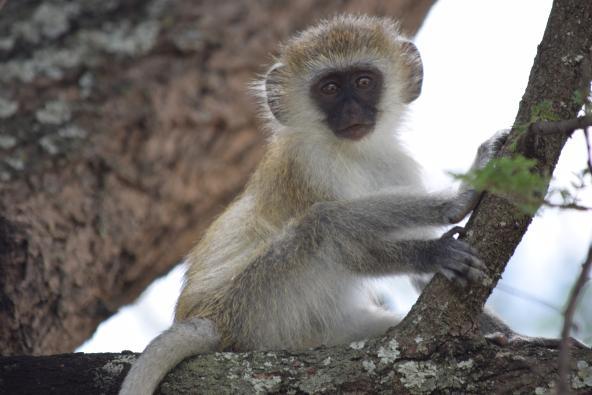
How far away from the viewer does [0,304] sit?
20.4ft

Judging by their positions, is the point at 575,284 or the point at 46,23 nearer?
the point at 575,284

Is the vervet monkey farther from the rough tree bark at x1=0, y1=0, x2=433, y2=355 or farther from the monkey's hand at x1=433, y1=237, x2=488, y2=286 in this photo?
the rough tree bark at x1=0, y1=0, x2=433, y2=355

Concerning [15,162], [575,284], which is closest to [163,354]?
[15,162]

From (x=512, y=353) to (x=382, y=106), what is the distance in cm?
288

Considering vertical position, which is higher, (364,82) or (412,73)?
(412,73)

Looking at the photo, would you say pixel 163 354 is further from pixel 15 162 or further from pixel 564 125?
pixel 15 162

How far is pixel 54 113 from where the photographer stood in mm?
6922

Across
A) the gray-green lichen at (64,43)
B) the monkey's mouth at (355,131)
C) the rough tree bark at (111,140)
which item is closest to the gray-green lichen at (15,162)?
the rough tree bark at (111,140)

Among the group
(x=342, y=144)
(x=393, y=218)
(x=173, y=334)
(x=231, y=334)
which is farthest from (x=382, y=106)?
(x=173, y=334)

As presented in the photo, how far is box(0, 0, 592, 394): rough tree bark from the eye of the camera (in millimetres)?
4414

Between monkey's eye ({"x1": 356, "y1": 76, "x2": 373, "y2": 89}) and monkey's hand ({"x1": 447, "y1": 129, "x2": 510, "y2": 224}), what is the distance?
61.7 inches

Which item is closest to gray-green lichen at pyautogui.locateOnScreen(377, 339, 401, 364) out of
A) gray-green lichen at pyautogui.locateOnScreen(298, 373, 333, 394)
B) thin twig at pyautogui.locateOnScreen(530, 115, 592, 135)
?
gray-green lichen at pyautogui.locateOnScreen(298, 373, 333, 394)

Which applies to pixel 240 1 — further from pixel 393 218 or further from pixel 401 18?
pixel 393 218

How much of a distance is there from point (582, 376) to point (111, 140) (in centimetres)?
442
